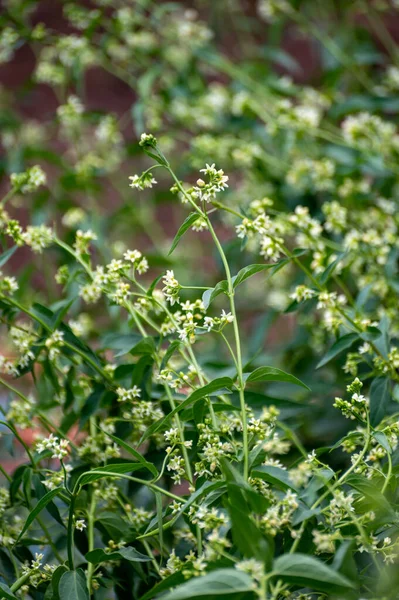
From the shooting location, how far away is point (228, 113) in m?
1.16

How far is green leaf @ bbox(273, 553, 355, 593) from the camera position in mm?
371

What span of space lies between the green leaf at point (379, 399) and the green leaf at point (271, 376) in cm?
14

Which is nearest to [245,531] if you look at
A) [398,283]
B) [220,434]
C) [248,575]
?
[248,575]

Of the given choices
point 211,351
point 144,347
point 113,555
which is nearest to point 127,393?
point 144,347

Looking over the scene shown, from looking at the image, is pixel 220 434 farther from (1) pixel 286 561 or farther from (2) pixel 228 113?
(2) pixel 228 113

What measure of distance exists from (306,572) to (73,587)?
0.20m

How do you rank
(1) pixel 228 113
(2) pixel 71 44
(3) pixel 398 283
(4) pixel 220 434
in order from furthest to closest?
1. (1) pixel 228 113
2. (2) pixel 71 44
3. (3) pixel 398 283
4. (4) pixel 220 434

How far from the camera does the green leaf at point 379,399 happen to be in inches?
24.2

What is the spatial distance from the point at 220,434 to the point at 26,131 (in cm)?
94

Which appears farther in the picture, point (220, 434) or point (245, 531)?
point (220, 434)

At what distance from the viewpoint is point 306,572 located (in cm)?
38

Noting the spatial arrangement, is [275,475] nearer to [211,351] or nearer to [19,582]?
[19,582]

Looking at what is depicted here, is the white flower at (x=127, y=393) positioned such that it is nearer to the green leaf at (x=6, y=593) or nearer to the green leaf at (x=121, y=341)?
the green leaf at (x=121, y=341)

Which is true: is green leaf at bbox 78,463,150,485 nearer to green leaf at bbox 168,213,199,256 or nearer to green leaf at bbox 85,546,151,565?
green leaf at bbox 85,546,151,565
